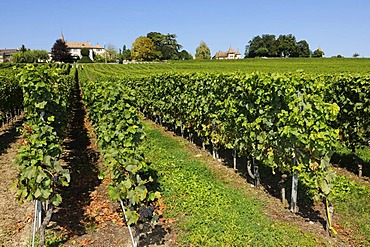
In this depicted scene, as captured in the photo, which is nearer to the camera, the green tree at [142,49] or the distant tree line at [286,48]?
the distant tree line at [286,48]

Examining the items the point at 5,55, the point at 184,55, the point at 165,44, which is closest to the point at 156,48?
the point at 165,44

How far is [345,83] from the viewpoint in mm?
9500

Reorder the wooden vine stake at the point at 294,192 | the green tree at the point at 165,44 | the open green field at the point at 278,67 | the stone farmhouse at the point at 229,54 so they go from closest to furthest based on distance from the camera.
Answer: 1. the wooden vine stake at the point at 294,192
2. the open green field at the point at 278,67
3. the green tree at the point at 165,44
4. the stone farmhouse at the point at 229,54

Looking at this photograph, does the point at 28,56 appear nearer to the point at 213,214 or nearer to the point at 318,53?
the point at 318,53

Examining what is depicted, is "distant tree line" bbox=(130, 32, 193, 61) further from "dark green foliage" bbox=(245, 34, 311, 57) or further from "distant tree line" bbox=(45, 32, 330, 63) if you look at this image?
"dark green foliage" bbox=(245, 34, 311, 57)

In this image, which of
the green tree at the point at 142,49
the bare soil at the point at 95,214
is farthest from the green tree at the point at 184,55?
the bare soil at the point at 95,214

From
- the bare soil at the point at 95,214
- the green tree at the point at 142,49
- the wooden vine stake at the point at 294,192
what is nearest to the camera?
the bare soil at the point at 95,214

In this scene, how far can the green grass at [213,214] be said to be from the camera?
5605mm

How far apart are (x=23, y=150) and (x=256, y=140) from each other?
16.8 ft

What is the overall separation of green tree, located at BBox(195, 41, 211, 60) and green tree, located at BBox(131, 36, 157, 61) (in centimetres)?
2791

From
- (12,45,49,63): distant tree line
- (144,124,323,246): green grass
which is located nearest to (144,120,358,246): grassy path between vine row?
(144,124,323,246): green grass

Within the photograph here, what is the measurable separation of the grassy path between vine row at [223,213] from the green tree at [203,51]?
380ft

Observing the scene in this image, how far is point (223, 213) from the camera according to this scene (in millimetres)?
6434

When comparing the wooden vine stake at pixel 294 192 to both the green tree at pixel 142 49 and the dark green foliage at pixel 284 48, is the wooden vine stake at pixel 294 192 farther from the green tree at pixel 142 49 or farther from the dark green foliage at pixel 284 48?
the green tree at pixel 142 49
